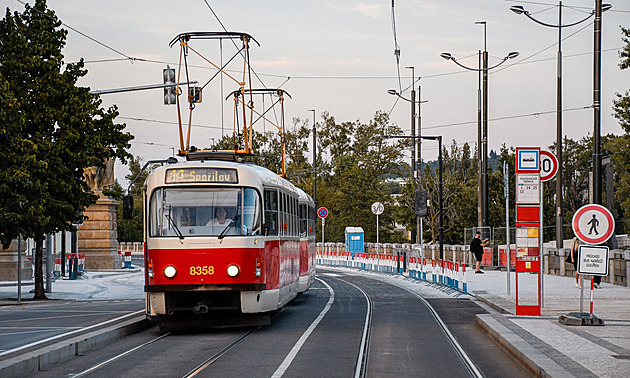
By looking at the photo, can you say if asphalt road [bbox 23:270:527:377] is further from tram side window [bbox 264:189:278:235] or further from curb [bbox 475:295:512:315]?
tram side window [bbox 264:189:278:235]

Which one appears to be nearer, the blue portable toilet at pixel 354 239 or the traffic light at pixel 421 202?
the traffic light at pixel 421 202

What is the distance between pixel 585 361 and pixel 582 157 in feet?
280

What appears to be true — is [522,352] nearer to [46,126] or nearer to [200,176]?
[200,176]

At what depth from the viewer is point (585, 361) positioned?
11.3m

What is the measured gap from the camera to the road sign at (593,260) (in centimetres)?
1612

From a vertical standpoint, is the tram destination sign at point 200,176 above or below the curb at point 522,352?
above

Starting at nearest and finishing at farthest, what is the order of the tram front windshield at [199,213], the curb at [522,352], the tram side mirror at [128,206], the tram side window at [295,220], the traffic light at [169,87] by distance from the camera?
the curb at [522,352] < the tram front windshield at [199,213] < the tram side mirror at [128,206] < the tram side window at [295,220] < the traffic light at [169,87]

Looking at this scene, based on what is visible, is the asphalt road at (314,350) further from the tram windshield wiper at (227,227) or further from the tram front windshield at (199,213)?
the tram front windshield at (199,213)

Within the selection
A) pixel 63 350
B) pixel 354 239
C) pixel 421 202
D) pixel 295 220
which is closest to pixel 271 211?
pixel 295 220

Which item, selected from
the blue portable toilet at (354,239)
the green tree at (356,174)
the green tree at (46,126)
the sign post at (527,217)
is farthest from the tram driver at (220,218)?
the green tree at (356,174)

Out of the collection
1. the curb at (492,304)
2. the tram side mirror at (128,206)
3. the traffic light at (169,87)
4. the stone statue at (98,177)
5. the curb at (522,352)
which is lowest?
the curb at (492,304)

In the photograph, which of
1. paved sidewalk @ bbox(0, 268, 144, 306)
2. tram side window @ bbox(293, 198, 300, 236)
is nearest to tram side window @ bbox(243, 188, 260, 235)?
tram side window @ bbox(293, 198, 300, 236)

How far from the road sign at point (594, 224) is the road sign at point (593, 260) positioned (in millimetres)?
164

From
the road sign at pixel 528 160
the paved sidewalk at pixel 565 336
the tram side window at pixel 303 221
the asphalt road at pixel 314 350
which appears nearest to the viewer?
the paved sidewalk at pixel 565 336
